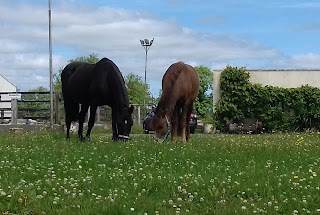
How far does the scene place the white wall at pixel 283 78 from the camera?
4122cm

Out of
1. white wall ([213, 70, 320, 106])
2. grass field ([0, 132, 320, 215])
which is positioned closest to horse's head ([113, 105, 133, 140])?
grass field ([0, 132, 320, 215])

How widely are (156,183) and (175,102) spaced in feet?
30.8

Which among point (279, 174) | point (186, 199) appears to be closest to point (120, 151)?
point (279, 174)

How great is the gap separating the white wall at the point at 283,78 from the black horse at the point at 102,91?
22.5 m

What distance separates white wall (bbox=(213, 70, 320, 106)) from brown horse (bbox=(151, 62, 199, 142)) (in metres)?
22.6

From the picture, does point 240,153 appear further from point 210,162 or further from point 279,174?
point 279,174

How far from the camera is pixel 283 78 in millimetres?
41500

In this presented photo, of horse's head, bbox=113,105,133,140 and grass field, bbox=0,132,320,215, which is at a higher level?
horse's head, bbox=113,105,133,140

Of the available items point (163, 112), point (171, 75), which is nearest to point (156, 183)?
point (163, 112)

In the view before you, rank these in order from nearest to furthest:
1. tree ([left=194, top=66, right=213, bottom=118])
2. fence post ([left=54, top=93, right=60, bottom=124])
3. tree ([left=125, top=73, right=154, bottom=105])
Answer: fence post ([left=54, top=93, right=60, bottom=124]) < tree ([left=125, top=73, right=154, bottom=105]) < tree ([left=194, top=66, right=213, bottom=118])

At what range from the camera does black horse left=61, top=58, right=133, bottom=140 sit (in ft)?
56.9

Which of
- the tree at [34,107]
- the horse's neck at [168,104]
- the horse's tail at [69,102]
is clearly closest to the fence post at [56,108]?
the tree at [34,107]

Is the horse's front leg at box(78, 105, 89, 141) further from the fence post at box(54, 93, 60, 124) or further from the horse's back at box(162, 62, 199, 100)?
the fence post at box(54, 93, 60, 124)

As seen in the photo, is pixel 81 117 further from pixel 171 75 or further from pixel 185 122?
pixel 185 122
